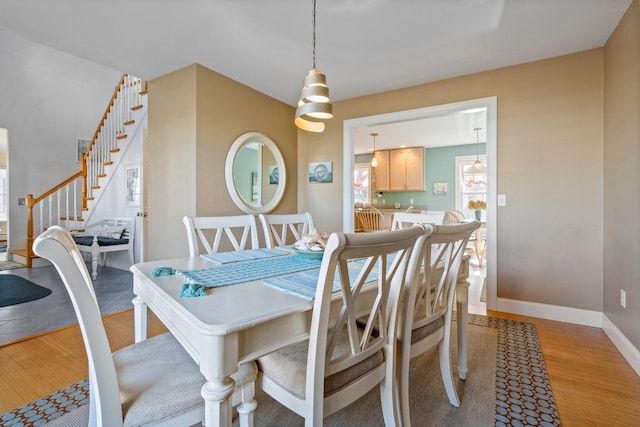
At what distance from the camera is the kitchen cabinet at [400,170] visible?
23.0 ft

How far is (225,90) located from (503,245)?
128 inches

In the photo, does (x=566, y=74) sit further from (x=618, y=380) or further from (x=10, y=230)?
(x=10, y=230)

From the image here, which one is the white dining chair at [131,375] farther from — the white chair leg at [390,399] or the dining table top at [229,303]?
the white chair leg at [390,399]

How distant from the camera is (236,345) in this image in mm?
787

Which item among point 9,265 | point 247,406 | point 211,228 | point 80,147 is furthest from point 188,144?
point 80,147

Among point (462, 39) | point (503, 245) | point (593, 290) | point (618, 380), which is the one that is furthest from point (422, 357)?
point (462, 39)

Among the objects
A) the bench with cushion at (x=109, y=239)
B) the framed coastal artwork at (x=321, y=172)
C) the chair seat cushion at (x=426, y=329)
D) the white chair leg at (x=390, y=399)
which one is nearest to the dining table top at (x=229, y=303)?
the white chair leg at (x=390, y=399)

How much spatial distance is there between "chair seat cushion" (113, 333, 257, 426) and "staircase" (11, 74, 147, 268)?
439 cm

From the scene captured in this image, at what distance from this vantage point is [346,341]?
123 centimetres

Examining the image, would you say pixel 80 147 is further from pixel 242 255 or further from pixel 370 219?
pixel 242 255

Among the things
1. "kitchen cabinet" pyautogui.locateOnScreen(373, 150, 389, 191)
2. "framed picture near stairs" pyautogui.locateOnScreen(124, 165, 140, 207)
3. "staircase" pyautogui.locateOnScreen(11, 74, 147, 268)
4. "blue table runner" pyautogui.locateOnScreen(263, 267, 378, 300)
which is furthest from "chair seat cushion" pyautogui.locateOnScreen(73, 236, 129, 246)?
"kitchen cabinet" pyautogui.locateOnScreen(373, 150, 389, 191)

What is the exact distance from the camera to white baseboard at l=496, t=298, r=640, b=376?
2080mm

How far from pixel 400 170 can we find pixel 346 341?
6459 millimetres

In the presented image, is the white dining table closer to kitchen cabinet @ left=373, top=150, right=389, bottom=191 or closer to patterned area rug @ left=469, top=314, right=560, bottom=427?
patterned area rug @ left=469, top=314, right=560, bottom=427
